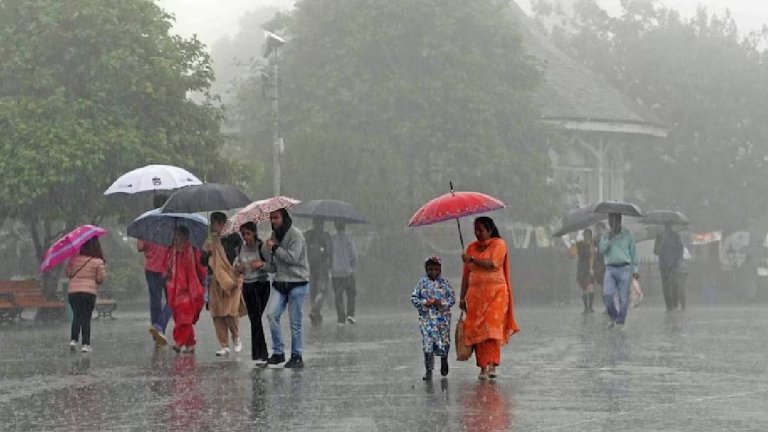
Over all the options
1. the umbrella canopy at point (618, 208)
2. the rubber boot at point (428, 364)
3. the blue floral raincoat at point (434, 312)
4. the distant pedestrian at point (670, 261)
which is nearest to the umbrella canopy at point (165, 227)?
the blue floral raincoat at point (434, 312)

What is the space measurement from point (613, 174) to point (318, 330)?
101 ft

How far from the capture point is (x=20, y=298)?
29.8 m

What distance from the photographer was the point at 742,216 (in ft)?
187

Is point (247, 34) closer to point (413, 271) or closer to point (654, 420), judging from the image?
point (413, 271)

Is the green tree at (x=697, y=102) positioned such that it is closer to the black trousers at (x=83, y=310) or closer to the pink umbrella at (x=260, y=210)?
the black trousers at (x=83, y=310)

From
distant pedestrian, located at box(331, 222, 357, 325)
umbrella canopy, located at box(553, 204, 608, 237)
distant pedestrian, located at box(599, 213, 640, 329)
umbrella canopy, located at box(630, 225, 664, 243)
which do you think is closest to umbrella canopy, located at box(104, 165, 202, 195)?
distant pedestrian, located at box(331, 222, 357, 325)

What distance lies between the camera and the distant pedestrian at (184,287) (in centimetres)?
1898

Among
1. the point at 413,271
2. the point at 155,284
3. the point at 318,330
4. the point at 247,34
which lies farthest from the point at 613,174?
the point at 247,34

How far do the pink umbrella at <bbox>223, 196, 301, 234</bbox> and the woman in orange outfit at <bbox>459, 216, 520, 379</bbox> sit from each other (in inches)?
89.8

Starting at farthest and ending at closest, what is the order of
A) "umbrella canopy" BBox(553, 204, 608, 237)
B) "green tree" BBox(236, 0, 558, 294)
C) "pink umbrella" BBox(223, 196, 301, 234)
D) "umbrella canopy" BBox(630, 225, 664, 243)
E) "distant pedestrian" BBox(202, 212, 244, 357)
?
"umbrella canopy" BBox(630, 225, 664, 243) → "green tree" BBox(236, 0, 558, 294) → "umbrella canopy" BBox(553, 204, 608, 237) → "distant pedestrian" BBox(202, 212, 244, 357) → "pink umbrella" BBox(223, 196, 301, 234)

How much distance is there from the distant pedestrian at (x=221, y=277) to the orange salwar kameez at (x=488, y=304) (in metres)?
Answer: 3.79

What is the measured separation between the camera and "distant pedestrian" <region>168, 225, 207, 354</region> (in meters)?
19.0

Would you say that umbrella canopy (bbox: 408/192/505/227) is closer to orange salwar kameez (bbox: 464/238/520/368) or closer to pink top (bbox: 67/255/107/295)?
orange salwar kameez (bbox: 464/238/520/368)

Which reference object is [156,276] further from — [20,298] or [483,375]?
[20,298]
